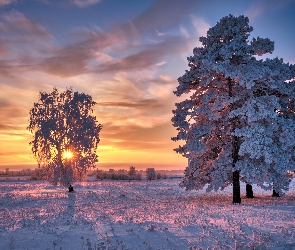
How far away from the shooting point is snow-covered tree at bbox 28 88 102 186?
34.3m

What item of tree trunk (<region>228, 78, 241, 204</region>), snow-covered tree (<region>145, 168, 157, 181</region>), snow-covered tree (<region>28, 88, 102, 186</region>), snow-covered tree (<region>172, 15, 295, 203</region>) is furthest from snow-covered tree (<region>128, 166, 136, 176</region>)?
tree trunk (<region>228, 78, 241, 204</region>)

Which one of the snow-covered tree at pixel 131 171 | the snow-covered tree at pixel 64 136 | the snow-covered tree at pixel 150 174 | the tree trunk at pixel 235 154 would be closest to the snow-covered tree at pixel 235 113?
the tree trunk at pixel 235 154

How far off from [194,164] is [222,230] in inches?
406

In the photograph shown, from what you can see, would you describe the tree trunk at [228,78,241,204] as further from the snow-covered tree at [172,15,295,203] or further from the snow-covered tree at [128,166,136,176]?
the snow-covered tree at [128,166,136,176]

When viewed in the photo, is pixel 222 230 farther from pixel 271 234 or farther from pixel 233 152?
pixel 233 152

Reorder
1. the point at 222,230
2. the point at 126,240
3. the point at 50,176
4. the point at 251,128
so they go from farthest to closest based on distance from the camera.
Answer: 1. the point at 50,176
2. the point at 251,128
3. the point at 222,230
4. the point at 126,240

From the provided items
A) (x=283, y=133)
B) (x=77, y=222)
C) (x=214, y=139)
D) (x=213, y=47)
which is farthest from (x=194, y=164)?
(x=77, y=222)

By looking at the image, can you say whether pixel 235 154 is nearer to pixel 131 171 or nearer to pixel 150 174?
pixel 150 174

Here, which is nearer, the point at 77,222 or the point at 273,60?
the point at 77,222

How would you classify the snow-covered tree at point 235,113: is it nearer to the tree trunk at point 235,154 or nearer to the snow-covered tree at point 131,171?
the tree trunk at point 235,154

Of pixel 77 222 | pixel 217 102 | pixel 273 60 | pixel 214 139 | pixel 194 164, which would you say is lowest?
pixel 77 222

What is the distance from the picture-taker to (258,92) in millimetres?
21031

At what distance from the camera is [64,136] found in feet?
116

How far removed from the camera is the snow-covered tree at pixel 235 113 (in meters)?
18.5
